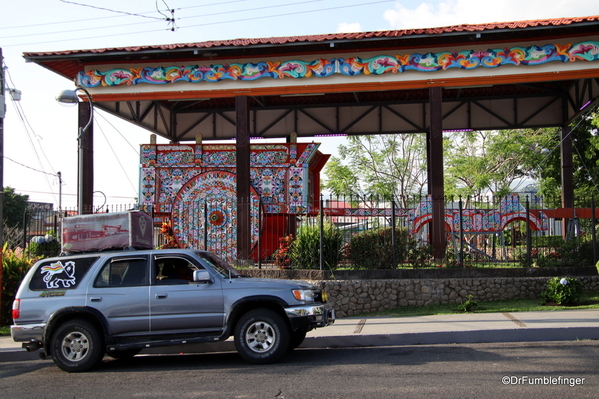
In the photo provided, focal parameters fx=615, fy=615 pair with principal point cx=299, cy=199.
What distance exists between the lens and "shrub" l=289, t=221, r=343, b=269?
14430 millimetres

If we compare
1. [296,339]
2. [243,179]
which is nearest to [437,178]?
[243,179]

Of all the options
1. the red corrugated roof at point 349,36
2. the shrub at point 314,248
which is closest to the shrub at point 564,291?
the shrub at point 314,248

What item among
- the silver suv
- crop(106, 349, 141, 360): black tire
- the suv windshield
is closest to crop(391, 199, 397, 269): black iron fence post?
the silver suv

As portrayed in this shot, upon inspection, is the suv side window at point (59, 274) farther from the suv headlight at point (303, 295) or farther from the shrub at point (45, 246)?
the shrub at point (45, 246)

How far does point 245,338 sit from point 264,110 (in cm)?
1506

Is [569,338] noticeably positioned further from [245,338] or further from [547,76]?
[547,76]

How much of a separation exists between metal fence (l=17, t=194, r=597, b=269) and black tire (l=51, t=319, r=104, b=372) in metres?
5.53

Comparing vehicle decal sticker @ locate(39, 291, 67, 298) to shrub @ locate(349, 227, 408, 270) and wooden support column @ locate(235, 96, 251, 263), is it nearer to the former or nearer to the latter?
wooden support column @ locate(235, 96, 251, 263)

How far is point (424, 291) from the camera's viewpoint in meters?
13.8

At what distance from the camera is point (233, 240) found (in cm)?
1675

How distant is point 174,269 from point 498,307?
7.14 m

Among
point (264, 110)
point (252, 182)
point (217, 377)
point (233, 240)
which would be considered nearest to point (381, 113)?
point (264, 110)

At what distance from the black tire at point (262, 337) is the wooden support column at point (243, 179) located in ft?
23.4

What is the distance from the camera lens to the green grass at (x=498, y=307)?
12.5 metres
